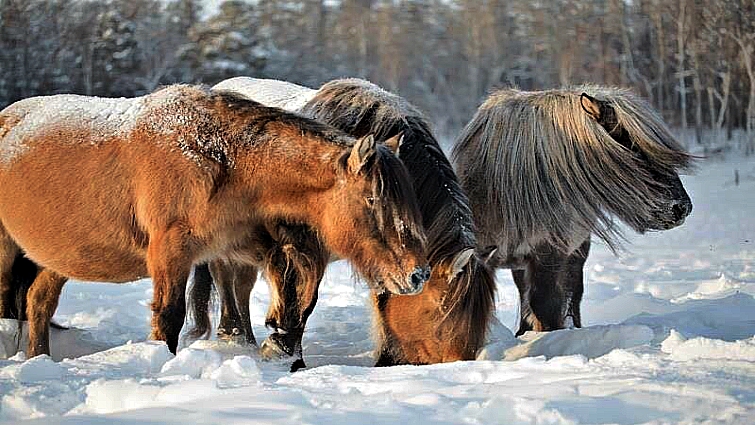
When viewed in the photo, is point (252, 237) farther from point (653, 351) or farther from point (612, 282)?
point (612, 282)

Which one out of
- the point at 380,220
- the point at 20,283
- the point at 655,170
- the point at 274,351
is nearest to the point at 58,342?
the point at 20,283

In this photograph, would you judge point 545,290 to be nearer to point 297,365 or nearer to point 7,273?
point 297,365

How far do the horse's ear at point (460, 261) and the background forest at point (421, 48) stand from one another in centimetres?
979

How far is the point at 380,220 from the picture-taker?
3.99 m

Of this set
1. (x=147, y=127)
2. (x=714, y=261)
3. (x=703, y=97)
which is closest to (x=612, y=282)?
(x=714, y=261)

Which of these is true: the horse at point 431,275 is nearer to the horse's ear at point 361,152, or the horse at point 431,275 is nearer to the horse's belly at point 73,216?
the horse's ear at point 361,152

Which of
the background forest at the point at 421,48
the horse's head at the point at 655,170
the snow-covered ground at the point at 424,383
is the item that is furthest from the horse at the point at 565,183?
the background forest at the point at 421,48

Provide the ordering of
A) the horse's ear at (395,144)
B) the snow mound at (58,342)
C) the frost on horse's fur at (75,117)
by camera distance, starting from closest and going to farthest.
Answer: the horse's ear at (395,144) < the frost on horse's fur at (75,117) < the snow mound at (58,342)

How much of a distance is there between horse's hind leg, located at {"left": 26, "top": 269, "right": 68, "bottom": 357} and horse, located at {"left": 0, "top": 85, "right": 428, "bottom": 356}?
1.32 feet

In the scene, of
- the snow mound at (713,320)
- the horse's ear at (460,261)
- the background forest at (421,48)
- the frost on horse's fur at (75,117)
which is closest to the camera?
the horse's ear at (460,261)

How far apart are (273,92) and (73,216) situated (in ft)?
6.62

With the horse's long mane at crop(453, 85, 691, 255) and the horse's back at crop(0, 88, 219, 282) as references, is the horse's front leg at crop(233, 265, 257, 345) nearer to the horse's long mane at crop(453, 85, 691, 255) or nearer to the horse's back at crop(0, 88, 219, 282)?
the horse's back at crop(0, 88, 219, 282)

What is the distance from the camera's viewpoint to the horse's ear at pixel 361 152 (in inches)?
151

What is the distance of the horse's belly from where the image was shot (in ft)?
14.5
